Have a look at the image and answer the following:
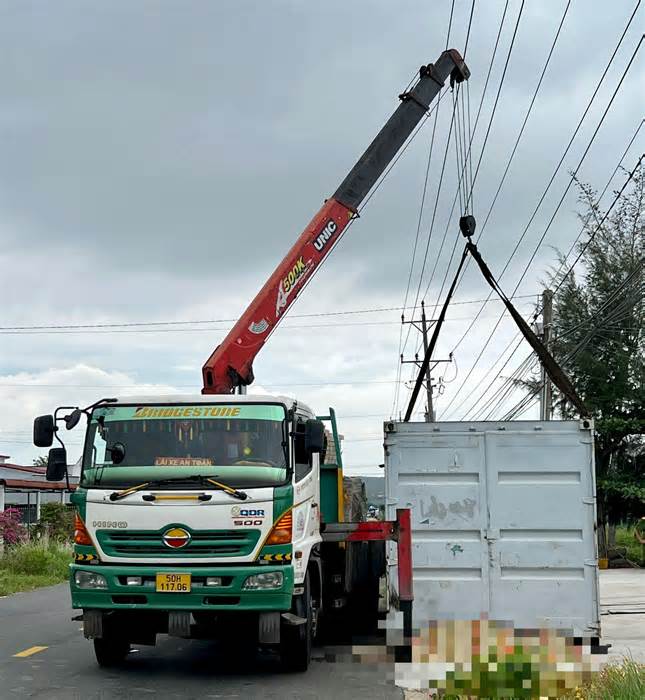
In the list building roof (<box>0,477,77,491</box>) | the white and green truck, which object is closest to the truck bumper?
the white and green truck

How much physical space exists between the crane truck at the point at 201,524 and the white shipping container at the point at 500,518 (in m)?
0.70

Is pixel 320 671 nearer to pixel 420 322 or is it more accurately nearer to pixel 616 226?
pixel 616 226

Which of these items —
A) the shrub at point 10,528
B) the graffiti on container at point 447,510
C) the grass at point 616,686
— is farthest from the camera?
the shrub at point 10,528

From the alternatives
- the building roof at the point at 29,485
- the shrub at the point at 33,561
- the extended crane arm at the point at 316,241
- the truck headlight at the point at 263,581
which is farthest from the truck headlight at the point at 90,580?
the building roof at the point at 29,485

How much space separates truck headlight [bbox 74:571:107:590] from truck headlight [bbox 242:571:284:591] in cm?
141

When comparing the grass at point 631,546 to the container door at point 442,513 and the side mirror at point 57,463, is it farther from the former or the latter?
the side mirror at point 57,463

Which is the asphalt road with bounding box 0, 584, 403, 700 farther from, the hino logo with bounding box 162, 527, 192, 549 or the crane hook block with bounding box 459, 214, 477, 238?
the crane hook block with bounding box 459, 214, 477, 238

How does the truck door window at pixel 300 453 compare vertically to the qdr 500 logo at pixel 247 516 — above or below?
above

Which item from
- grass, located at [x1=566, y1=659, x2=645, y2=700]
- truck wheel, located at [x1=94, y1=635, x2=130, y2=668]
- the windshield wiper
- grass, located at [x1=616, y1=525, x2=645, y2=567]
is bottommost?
grass, located at [x1=616, y1=525, x2=645, y2=567]

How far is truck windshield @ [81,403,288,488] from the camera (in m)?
9.90

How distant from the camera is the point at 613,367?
99.0 ft

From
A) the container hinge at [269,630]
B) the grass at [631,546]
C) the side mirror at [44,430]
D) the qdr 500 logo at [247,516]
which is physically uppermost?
the side mirror at [44,430]

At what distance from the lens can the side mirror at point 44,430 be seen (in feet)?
33.9

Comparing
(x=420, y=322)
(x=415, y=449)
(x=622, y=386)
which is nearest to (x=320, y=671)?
(x=415, y=449)
